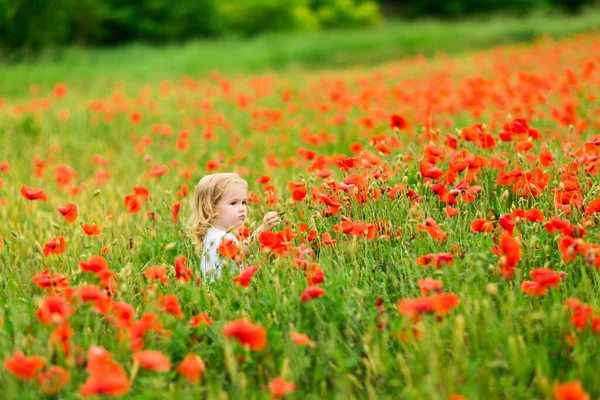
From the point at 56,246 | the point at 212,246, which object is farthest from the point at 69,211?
the point at 212,246

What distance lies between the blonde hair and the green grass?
7.90m

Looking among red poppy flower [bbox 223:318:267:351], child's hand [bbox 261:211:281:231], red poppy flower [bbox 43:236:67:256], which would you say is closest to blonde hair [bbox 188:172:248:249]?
child's hand [bbox 261:211:281:231]

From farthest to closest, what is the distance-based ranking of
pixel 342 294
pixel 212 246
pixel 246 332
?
pixel 212 246, pixel 342 294, pixel 246 332

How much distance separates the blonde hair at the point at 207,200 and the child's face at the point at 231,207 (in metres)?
0.02

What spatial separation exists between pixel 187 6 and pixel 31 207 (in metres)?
18.5

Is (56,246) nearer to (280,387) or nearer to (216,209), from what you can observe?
(216,209)

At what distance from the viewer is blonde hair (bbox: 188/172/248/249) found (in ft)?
10.1

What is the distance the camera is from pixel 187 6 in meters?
21.5

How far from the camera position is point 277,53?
14359 mm

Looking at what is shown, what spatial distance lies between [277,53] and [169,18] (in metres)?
8.55

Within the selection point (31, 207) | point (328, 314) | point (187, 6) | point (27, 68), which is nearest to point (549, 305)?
point (328, 314)

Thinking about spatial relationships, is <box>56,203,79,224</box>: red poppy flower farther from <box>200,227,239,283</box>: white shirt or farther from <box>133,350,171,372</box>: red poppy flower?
<box>133,350,171,372</box>: red poppy flower

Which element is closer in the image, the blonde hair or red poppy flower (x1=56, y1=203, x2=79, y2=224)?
red poppy flower (x1=56, y1=203, x2=79, y2=224)

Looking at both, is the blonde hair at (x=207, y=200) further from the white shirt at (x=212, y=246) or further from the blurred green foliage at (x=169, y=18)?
the blurred green foliage at (x=169, y=18)
